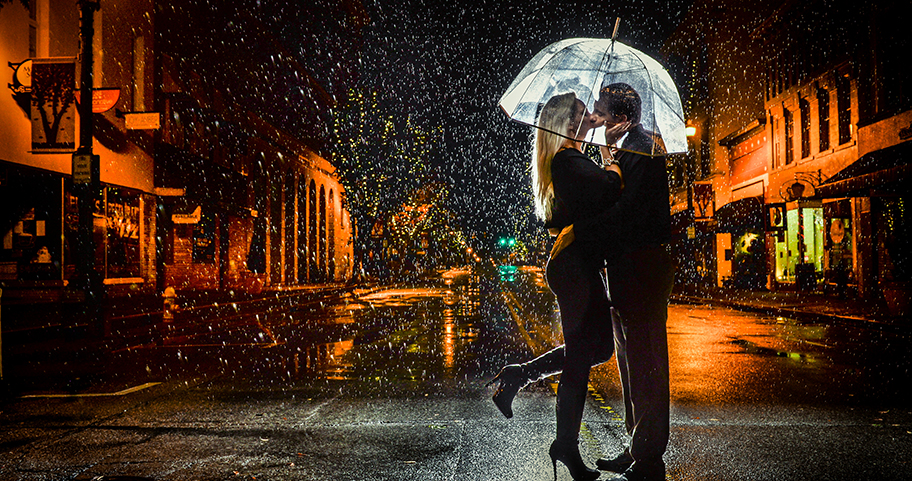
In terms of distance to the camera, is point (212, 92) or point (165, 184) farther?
point (212, 92)

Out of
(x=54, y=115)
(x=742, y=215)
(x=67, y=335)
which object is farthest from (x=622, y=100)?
(x=742, y=215)

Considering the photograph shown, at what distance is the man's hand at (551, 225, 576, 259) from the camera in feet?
10.7

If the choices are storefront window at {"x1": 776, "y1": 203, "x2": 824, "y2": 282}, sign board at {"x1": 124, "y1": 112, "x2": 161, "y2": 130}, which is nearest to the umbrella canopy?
sign board at {"x1": 124, "y1": 112, "x2": 161, "y2": 130}

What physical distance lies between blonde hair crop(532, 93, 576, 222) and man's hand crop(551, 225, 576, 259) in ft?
0.42

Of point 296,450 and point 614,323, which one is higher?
point 614,323

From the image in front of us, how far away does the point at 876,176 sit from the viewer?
18.9 metres

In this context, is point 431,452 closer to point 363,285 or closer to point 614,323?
point 614,323

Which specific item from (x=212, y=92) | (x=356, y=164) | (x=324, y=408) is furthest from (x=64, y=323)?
(x=356, y=164)

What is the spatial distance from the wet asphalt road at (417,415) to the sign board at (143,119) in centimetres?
935

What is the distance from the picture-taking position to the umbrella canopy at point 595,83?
3.58 meters

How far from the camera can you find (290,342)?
39.7ft

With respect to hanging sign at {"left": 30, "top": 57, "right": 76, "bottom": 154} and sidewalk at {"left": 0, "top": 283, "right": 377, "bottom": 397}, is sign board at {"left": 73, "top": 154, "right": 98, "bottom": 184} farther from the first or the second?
hanging sign at {"left": 30, "top": 57, "right": 76, "bottom": 154}

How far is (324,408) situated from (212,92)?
25.6 meters

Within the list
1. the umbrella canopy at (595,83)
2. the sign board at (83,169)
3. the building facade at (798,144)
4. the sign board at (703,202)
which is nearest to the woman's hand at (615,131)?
the umbrella canopy at (595,83)
